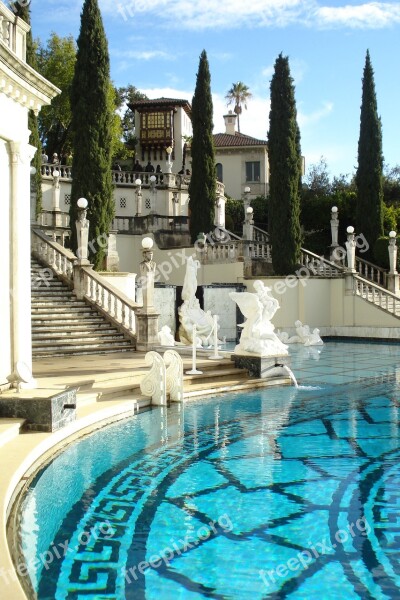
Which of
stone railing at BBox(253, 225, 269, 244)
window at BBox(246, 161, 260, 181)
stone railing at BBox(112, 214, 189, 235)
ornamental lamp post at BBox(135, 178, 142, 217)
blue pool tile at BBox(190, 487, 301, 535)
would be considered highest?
window at BBox(246, 161, 260, 181)

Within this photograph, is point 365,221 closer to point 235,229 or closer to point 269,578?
point 235,229

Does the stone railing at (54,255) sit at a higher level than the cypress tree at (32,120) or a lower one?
lower

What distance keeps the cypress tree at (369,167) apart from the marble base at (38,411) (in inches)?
967

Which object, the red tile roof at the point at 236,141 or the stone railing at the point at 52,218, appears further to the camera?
the red tile roof at the point at 236,141

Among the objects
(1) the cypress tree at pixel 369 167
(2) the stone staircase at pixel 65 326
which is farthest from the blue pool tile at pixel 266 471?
(1) the cypress tree at pixel 369 167

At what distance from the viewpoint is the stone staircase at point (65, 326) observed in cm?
1576

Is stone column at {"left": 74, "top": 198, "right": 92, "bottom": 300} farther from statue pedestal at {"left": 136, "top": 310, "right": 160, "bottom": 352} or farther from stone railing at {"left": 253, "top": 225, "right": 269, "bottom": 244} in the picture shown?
stone railing at {"left": 253, "top": 225, "right": 269, "bottom": 244}

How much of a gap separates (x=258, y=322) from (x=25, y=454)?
7.48 meters

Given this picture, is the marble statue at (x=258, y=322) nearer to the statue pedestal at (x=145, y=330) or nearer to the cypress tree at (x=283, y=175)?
the statue pedestal at (x=145, y=330)

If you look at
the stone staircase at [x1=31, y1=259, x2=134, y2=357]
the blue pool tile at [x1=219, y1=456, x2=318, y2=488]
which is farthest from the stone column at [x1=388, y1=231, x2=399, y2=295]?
the blue pool tile at [x1=219, y1=456, x2=318, y2=488]

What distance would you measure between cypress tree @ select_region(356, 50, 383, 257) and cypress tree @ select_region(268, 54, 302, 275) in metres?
5.03

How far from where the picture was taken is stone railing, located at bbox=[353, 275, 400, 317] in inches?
988

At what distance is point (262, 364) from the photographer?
1304 centimetres

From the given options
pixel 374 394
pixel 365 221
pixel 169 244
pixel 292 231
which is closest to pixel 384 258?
pixel 365 221
